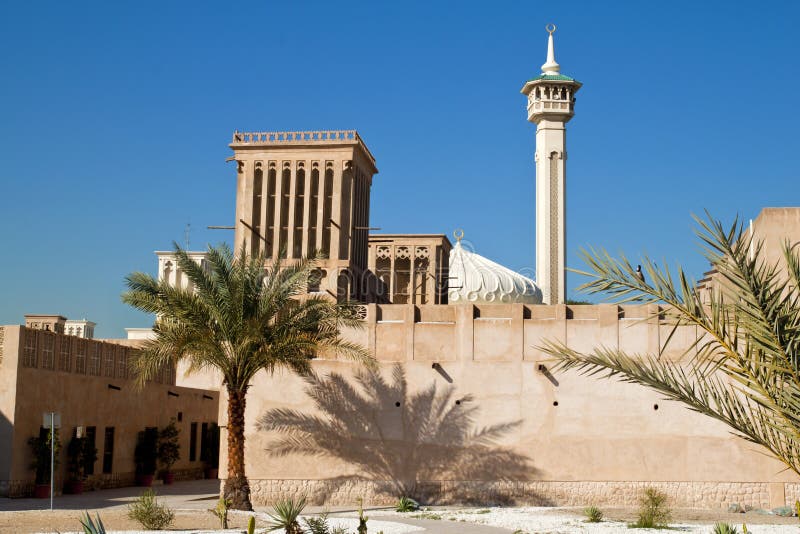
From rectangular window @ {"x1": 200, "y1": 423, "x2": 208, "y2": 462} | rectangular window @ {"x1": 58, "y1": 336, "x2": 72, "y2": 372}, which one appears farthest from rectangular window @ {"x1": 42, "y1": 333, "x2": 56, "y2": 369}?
rectangular window @ {"x1": 200, "y1": 423, "x2": 208, "y2": 462}

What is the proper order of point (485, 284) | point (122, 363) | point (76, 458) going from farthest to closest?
1. point (485, 284)
2. point (122, 363)
3. point (76, 458)

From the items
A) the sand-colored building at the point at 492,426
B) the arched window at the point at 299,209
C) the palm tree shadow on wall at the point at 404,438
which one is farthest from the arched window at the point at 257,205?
the palm tree shadow on wall at the point at 404,438

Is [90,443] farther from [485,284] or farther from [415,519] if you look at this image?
[485,284]

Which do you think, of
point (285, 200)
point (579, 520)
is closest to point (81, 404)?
point (579, 520)

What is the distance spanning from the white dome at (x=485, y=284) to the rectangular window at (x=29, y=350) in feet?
44.4

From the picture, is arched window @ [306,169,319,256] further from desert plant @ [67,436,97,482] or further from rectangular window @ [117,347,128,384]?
desert plant @ [67,436,97,482]

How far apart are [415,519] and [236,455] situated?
12.7 ft

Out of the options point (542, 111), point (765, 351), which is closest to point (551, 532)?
point (765, 351)

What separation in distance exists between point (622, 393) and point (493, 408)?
2.94 m

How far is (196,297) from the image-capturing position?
20.5 metres

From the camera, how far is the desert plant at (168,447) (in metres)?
29.9

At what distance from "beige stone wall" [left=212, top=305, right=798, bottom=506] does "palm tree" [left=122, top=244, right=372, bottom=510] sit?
7.58 feet

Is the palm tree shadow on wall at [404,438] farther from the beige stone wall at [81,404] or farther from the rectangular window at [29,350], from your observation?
the rectangular window at [29,350]

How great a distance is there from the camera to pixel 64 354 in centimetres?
2464
